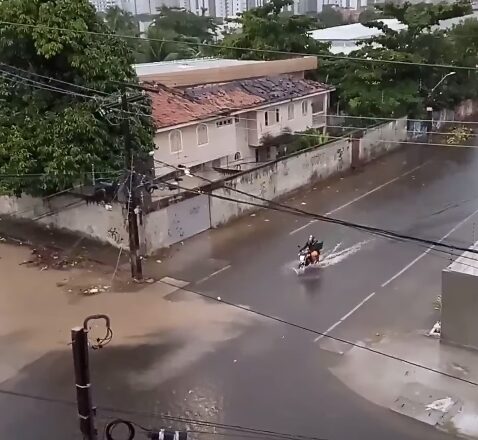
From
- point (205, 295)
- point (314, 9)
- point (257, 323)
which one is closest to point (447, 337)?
point (257, 323)

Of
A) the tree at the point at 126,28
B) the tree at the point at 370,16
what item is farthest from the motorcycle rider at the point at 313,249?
the tree at the point at 370,16

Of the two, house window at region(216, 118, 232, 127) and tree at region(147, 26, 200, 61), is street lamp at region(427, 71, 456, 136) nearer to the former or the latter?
house window at region(216, 118, 232, 127)

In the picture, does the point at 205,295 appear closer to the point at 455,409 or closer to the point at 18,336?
→ the point at 18,336

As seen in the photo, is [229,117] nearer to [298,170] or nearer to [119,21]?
[298,170]

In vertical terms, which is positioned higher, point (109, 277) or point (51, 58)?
point (51, 58)

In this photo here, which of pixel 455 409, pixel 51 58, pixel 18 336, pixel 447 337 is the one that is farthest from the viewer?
pixel 51 58

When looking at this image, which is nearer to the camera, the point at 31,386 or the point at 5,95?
the point at 31,386

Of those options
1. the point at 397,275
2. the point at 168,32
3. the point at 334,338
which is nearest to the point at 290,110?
the point at 397,275
